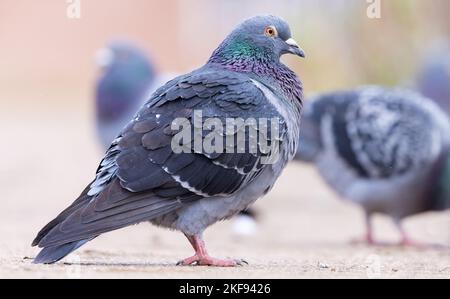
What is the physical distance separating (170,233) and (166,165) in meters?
4.46

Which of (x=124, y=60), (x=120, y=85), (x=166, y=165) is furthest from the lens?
(x=124, y=60)

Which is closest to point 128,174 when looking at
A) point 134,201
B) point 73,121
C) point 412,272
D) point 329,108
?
point 134,201

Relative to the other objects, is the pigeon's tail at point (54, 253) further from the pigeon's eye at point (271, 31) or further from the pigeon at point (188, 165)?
the pigeon's eye at point (271, 31)

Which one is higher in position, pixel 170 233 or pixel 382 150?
pixel 382 150

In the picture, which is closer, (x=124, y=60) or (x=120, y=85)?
(x=120, y=85)

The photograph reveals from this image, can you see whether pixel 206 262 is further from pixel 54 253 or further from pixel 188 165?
pixel 54 253

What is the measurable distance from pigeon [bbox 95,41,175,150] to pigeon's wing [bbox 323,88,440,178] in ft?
8.89

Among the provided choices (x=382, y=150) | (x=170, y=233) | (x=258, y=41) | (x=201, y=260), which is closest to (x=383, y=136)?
(x=382, y=150)

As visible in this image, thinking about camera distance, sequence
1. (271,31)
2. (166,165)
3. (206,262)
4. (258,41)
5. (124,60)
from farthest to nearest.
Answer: (124,60), (271,31), (258,41), (206,262), (166,165)

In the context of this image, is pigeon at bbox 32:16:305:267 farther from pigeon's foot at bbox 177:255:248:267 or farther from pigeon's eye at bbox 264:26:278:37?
pigeon's eye at bbox 264:26:278:37

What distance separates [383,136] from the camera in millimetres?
9359

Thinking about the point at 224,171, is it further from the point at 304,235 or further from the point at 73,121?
the point at 73,121

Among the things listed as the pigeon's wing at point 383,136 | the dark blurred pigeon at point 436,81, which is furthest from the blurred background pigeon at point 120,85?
the dark blurred pigeon at point 436,81

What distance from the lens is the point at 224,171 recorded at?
18.8ft
